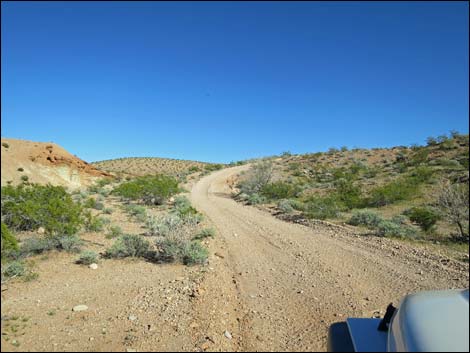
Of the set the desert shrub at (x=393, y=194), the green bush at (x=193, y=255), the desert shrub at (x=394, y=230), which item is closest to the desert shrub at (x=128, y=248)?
the green bush at (x=193, y=255)

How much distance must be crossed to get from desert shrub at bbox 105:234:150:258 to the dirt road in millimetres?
1765

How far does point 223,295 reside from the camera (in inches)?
237

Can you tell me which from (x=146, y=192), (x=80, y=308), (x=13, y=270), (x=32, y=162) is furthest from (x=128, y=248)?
(x=146, y=192)

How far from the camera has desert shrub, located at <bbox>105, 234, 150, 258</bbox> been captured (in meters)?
8.41

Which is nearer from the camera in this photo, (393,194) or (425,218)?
(425,218)

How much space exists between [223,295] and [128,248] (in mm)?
3491

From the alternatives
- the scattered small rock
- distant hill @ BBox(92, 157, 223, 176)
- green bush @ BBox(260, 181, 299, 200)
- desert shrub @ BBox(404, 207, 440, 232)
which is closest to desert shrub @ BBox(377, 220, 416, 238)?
desert shrub @ BBox(404, 207, 440, 232)

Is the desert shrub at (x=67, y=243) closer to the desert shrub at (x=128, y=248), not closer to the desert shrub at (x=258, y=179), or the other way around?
the desert shrub at (x=128, y=248)

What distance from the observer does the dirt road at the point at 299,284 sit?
4430 mm

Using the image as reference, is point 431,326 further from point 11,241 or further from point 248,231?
point 248,231

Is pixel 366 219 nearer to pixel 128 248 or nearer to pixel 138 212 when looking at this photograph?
pixel 128 248

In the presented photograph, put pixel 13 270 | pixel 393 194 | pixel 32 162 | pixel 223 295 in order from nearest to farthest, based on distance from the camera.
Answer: pixel 32 162 → pixel 13 270 → pixel 223 295 → pixel 393 194

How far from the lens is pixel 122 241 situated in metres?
8.88

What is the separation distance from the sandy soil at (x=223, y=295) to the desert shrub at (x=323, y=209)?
4.26 meters
